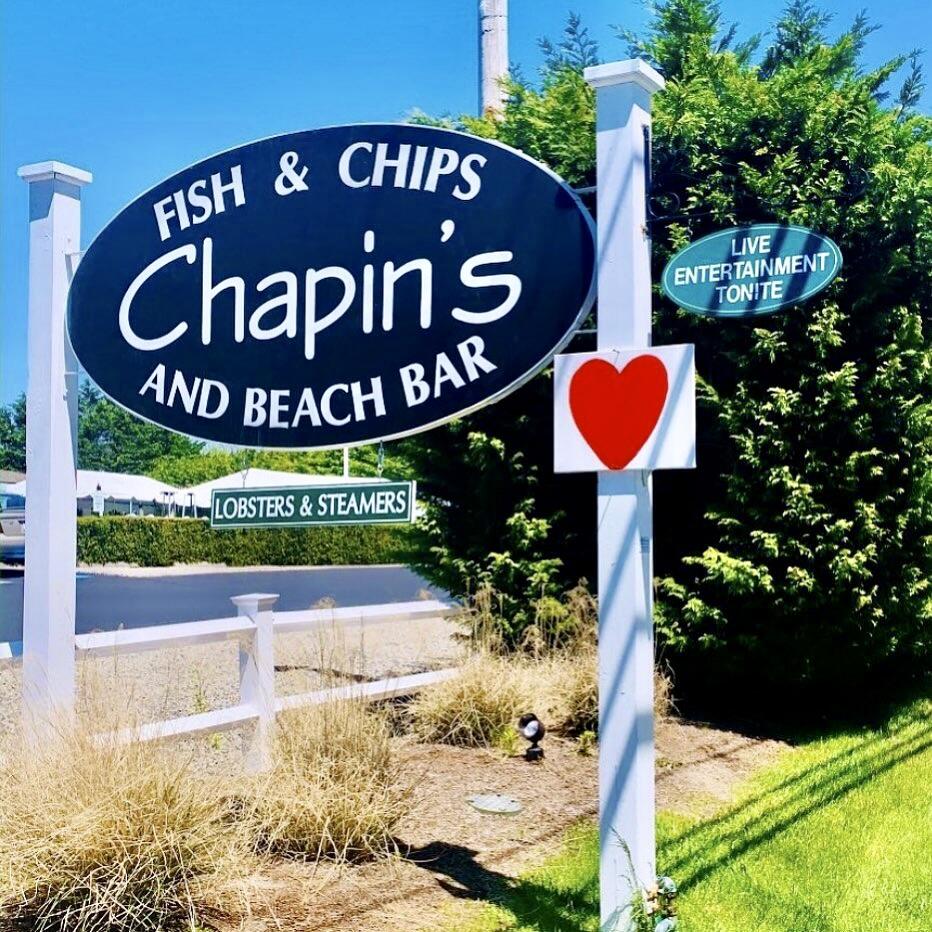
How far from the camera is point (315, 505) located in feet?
16.5

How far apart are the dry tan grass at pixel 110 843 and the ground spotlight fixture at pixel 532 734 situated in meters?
2.60

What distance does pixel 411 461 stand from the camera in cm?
924

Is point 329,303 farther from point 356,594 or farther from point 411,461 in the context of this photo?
point 356,594

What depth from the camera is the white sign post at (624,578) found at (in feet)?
13.6

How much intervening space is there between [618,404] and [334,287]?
5.54 feet

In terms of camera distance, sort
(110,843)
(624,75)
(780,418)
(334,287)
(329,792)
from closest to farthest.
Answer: (110,843) < (624,75) < (329,792) < (334,287) < (780,418)

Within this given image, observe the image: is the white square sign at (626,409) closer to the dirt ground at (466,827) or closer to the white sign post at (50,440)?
the dirt ground at (466,827)

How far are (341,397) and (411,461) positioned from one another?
4.20 meters

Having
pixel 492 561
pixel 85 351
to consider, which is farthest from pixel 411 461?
pixel 85 351

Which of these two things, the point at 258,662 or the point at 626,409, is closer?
the point at 626,409

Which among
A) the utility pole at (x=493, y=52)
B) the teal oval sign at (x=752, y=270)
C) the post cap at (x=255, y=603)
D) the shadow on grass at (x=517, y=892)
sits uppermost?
the utility pole at (x=493, y=52)

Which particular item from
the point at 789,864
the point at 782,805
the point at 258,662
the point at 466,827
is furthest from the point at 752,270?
the point at 258,662

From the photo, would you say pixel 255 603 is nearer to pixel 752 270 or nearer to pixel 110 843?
pixel 110 843

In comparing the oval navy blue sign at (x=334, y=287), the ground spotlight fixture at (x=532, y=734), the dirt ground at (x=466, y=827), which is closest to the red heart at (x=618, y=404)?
the oval navy blue sign at (x=334, y=287)
